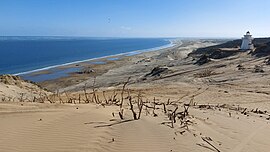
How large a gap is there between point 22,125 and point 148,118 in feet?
8.97

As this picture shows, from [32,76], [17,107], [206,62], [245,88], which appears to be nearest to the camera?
[17,107]

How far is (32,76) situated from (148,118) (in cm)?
3772

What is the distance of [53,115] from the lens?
674 cm

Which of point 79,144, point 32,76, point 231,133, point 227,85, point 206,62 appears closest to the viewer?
point 79,144

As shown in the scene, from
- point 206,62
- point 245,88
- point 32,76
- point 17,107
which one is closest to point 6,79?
point 17,107

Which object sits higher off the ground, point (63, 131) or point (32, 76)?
point (63, 131)

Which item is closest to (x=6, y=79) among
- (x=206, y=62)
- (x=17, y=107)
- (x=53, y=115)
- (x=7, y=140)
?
(x=17, y=107)

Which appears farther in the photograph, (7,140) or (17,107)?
(17,107)

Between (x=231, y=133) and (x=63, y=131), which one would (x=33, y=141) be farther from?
(x=231, y=133)

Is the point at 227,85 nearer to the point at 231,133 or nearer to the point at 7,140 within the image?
the point at 231,133

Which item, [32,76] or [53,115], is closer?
[53,115]

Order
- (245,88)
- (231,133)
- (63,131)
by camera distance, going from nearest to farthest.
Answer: (63,131), (231,133), (245,88)

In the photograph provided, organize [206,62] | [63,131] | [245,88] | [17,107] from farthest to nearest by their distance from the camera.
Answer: [206,62]
[245,88]
[17,107]
[63,131]

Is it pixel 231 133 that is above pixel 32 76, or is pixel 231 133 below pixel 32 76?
above
